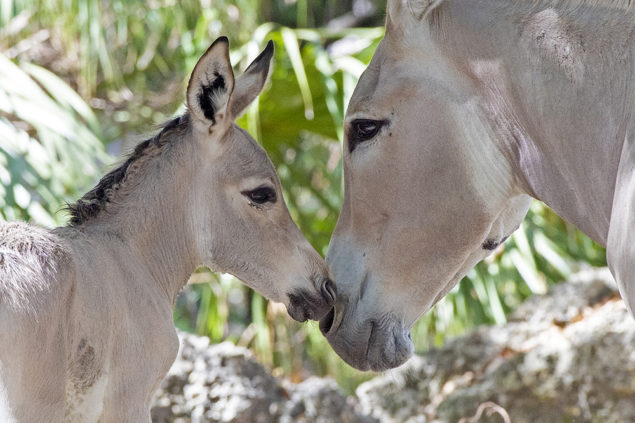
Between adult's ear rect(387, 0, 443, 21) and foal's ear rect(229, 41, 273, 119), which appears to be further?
foal's ear rect(229, 41, 273, 119)

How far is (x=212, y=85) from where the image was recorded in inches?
91.4

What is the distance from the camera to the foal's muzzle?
8.11 ft

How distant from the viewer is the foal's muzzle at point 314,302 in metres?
2.47

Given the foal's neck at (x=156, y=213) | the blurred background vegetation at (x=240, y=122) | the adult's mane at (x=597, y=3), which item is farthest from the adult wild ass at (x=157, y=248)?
the blurred background vegetation at (x=240, y=122)

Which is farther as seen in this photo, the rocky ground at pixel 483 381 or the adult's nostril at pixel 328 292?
the rocky ground at pixel 483 381

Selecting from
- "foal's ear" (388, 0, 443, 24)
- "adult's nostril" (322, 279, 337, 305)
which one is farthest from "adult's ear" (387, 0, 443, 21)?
"adult's nostril" (322, 279, 337, 305)

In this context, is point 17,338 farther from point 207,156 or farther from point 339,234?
point 339,234

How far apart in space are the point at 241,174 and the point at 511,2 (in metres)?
0.87

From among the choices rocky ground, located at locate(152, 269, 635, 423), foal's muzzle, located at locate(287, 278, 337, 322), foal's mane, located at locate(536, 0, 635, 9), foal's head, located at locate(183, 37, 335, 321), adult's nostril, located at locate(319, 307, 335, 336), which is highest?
foal's mane, located at locate(536, 0, 635, 9)

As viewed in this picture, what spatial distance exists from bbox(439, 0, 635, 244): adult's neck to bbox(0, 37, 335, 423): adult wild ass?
0.64 metres

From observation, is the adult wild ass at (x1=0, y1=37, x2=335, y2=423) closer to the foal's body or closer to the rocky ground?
the foal's body

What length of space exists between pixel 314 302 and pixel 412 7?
858mm

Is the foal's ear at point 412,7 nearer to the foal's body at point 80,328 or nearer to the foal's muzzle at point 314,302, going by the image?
the foal's muzzle at point 314,302

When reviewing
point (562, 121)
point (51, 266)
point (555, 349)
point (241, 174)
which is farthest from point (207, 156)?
point (555, 349)
